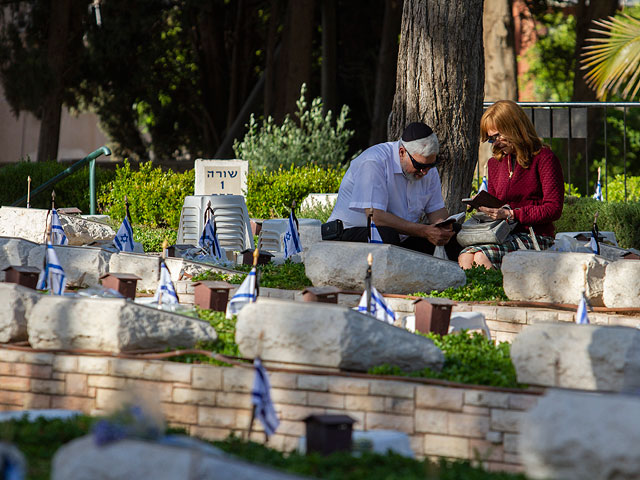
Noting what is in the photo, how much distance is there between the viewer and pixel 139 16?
19594 mm

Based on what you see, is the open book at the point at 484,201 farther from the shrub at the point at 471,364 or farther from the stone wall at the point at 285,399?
the stone wall at the point at 285,399

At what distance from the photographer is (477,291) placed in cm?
661

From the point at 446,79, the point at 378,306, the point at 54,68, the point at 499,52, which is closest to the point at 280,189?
the point at 446,79

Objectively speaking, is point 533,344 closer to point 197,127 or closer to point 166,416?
point 166,416

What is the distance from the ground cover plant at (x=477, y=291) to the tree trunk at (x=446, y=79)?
77.1 inches

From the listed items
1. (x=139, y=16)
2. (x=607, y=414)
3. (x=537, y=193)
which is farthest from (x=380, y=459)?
(x=139, y=16)

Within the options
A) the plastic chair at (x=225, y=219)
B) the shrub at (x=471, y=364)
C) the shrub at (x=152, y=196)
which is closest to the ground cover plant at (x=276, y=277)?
the plastic chair at (x=225, y=219)

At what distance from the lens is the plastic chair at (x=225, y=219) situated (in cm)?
929

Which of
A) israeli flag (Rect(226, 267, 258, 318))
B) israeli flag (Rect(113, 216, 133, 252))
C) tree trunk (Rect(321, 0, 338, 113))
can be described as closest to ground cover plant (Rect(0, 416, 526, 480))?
israeli flag (Rect(226, 267, 258, 318))

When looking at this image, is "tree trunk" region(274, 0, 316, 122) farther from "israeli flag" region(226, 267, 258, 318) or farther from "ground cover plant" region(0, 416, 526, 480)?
"ground cover plant" region(0, 416, 526, 480)

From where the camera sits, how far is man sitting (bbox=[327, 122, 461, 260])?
6.94 metres

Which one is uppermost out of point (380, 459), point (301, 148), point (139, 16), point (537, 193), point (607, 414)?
point (139, 16)

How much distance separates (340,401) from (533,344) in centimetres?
93

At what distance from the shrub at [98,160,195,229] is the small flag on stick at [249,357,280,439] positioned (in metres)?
8.78
